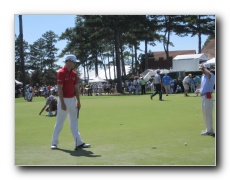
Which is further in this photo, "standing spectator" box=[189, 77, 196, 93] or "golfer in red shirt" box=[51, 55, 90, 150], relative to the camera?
"standing spectator" box=[189, 77, 196, 93]

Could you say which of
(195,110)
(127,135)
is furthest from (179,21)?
(195,110)

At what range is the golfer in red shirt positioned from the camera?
769 cm

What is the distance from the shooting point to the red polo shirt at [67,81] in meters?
7.69

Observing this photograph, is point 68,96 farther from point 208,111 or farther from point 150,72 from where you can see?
point 150,72

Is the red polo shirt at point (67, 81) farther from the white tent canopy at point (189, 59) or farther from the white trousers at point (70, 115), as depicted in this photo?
the white tent canopy at point (189, 59)

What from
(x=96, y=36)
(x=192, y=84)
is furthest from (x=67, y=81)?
(x=192, y=84)

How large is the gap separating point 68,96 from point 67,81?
279mm

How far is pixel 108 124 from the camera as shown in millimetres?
10820

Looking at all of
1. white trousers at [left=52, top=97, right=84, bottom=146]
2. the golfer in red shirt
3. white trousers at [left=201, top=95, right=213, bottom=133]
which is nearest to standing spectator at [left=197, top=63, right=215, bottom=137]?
white trousers at [left=201, top=95, right=213, bottom=133]

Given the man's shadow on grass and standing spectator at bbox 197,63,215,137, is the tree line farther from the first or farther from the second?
the man's shadow on grass

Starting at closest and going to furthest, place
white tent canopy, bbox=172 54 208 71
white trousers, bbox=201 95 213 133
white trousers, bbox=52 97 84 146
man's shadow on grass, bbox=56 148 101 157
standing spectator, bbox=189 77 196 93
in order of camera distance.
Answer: man's shadow on grass, bbox=56 148 101 157
white trousers, bbox=52 97 84 146
white trousers, bbox=201 95 213 133
white tent canopy, bbox=172 54 208 71
standing spectator, bbox=189 77 196 93

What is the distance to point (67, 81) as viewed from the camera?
25.5 feet

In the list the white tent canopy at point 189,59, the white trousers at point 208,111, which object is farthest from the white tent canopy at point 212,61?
the white trousers at point 208,111

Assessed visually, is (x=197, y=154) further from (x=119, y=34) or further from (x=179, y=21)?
(x=119, y=34)
